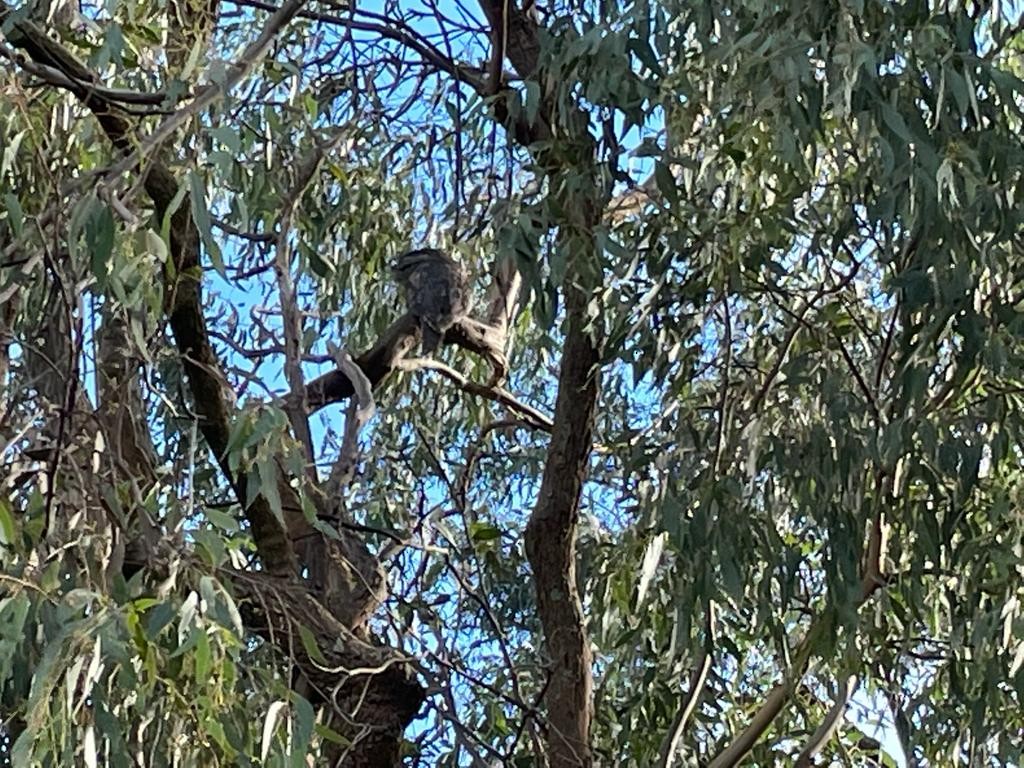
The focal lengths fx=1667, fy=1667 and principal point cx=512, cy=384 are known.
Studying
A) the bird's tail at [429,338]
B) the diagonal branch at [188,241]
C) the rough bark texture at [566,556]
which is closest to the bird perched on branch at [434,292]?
the bird's tail at [429,338]

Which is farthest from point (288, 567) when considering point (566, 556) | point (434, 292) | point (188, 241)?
point (188, 241)

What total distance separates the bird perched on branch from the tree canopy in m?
0.08

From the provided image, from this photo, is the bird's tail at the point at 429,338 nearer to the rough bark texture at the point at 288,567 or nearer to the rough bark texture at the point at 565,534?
the rough bark texture at the point at 288,567

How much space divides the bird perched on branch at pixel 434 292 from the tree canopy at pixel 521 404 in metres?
0.08

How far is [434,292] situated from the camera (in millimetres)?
3340

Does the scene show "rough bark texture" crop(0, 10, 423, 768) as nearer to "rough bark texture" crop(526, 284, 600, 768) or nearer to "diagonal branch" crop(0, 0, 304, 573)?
"diagonal branch" crop(0, 0, 304, 573)

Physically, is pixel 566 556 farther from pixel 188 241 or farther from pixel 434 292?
pixel 188 241

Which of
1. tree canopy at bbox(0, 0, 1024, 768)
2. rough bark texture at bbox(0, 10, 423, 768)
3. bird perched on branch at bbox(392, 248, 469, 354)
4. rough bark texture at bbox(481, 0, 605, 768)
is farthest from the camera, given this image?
bird perched on branch at bbox(392, 248, 469, 354)

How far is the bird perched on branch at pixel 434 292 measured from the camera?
333 cm

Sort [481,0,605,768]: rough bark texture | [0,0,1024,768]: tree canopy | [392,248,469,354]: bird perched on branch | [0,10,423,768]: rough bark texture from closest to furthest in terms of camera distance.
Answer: [0,0,1024,768]: tree canopy, [0,10,423,768]: rough bark texture, [481,0,605,768]: rough bark texture, [392,248,469,354]: bird perched on branch

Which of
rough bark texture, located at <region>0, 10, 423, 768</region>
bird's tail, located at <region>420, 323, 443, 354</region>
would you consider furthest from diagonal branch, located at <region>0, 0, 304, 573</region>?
bird's tail, located at <region>420, 323, 443, 354</region>

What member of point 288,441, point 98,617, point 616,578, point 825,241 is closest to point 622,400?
point 616,578

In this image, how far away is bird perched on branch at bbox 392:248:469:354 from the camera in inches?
131

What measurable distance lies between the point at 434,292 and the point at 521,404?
0.45 m
